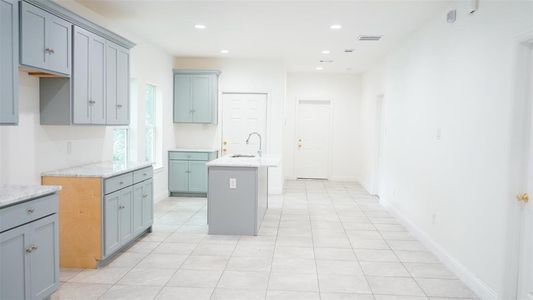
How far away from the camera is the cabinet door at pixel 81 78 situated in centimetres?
377

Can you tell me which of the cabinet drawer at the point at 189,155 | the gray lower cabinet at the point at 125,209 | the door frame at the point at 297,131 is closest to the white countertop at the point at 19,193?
the gray lower cabinet at the point at 125,209

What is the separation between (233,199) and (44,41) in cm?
268

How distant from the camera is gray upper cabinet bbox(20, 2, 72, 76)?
9.89ft

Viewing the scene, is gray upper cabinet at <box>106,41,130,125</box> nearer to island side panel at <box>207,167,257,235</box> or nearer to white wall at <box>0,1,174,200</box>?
white wall at <box>0,1,174,200</box>

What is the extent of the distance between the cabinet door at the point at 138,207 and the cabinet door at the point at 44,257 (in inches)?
55.8

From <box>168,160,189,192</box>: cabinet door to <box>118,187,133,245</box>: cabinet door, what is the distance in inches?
124

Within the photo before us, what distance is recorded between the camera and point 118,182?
404 centimetres

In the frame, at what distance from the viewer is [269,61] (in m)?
7.92

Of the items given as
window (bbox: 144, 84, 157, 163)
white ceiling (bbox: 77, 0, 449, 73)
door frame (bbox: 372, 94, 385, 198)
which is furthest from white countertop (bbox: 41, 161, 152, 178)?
door frame (bbox: 372, 94, 385, 198)

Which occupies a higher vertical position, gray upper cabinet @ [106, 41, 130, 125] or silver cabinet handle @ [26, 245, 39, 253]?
gray upper cabinet @ [106, 41, 130, 125]

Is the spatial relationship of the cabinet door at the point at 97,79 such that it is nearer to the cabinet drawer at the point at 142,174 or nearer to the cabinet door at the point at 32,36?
the cabinet drawer at the point at 142,174

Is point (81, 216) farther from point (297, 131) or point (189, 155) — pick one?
point (297, 131)

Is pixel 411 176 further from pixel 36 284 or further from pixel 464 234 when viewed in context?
pixel 36 284

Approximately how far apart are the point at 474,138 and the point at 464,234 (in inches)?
34.6
